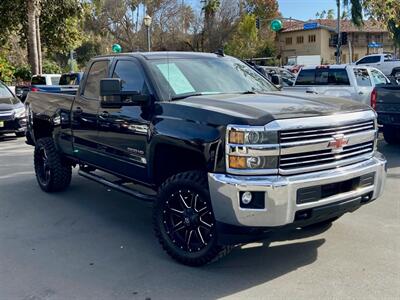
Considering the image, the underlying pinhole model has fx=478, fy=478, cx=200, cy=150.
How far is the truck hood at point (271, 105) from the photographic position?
3904 mm

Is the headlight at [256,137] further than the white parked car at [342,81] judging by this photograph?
No

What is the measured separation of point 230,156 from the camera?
3.81 m

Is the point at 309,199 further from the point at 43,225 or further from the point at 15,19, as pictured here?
the point at 15,19

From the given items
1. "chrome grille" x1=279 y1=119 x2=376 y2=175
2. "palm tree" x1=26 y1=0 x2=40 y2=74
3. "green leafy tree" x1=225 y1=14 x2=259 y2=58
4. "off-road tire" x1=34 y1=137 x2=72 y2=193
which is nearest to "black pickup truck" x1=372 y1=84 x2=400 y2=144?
"chrome grille" x1=279 y1=119 x2=376 y2=175

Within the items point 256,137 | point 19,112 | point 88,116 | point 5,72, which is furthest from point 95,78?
point 5,72

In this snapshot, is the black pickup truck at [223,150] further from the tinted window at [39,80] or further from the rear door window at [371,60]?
the rear door window at [371,60]

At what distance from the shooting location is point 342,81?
497 inches

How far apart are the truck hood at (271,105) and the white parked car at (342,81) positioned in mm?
7652

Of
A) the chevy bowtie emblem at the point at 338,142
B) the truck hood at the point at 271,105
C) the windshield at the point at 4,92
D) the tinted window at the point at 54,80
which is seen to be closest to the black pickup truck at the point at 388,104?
the truck hood at the point at 271,105

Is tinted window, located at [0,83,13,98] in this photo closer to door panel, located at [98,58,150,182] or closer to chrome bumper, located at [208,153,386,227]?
door panel, located at [98,58,150,182]

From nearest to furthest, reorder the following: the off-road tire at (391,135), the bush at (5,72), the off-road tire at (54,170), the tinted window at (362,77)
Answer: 1. the off-road tire at (54,170)
2. the off-road tire at (391,135)
3. the tinted window at (362,77)
4. the bush at (5,72)

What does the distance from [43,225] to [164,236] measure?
1.90 metres

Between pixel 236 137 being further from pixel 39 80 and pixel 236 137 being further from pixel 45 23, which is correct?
pixel 45 23

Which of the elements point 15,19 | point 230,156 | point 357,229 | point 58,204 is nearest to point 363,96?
point 357,229
